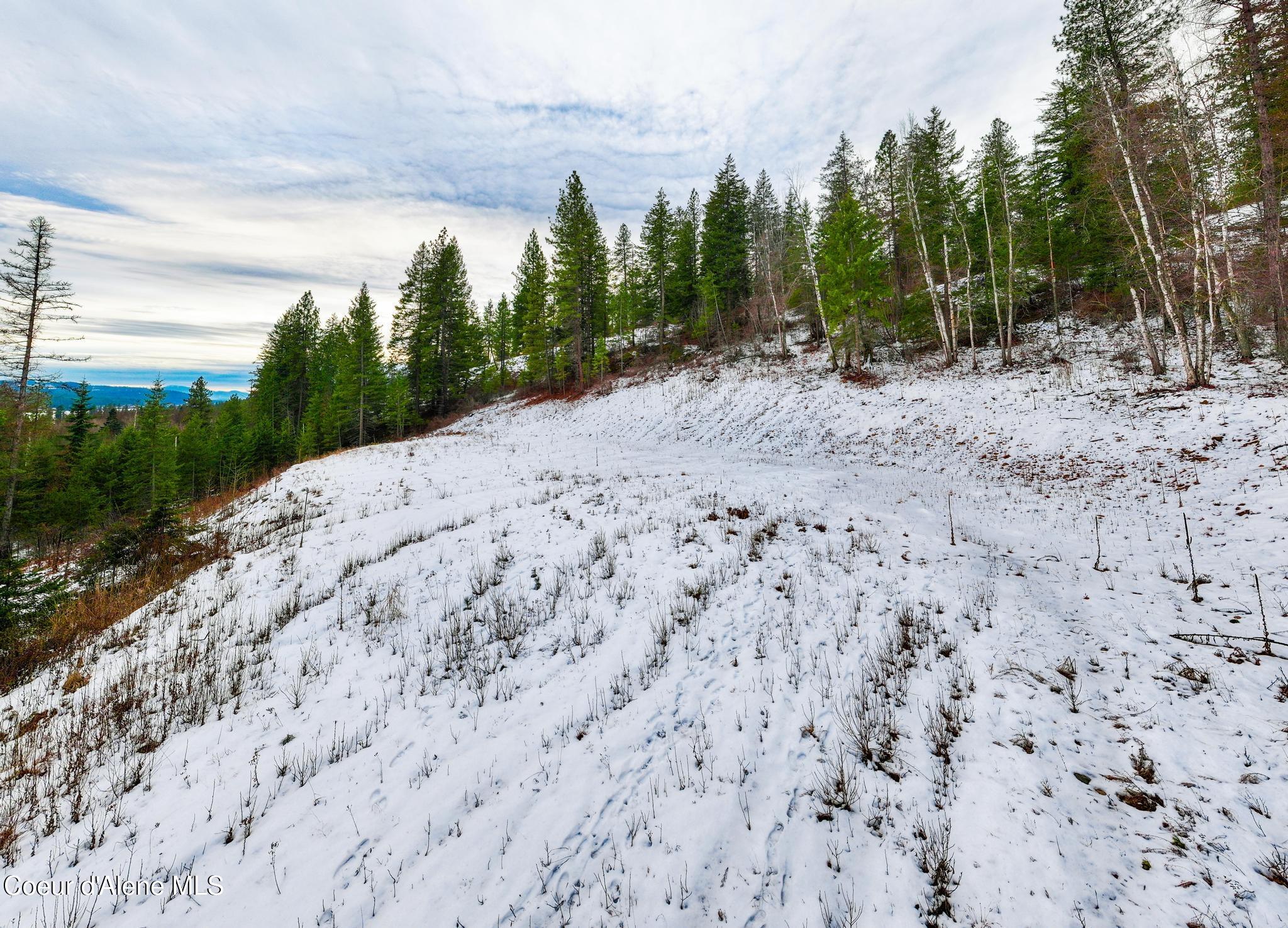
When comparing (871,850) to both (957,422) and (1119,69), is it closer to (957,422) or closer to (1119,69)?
(957,422)

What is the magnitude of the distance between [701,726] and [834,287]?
2536 cm

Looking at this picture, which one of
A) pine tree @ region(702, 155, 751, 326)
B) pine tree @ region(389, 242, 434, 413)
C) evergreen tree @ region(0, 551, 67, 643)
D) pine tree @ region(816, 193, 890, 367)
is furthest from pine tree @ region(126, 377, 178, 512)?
pine tree @ region(816, 193, 890, 367)

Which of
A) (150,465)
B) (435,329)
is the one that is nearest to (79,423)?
(150,465)

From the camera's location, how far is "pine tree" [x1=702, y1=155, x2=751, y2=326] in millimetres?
36594

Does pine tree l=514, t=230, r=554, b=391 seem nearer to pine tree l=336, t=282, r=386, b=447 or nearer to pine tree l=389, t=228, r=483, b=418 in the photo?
pine tree l=389, t=228, r=483, b=418

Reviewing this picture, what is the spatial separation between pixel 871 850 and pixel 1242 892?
192 centimetres

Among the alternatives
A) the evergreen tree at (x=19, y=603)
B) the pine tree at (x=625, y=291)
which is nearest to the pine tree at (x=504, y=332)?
the pine tree at (x=625, y=291)

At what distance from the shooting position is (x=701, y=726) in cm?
450

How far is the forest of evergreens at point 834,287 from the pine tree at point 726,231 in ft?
0.52

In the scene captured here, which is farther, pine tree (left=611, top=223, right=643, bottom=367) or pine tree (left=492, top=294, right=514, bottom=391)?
pine tree (left=492, top=294, right=514, bottom=391)

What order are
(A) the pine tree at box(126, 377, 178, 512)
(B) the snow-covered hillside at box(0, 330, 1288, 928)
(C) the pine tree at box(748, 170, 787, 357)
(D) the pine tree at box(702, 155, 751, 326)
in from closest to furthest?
(B) the snow-covered hillside at box(0, 330, 1288, 928)
(C) the pine tree at box(748, 170, 787, 357)
(D) the pine tree at box(702, 155, 751, 326)
(A) the pine tree at box(126, 377, 178, 512)

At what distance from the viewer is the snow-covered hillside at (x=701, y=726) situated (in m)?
3.06

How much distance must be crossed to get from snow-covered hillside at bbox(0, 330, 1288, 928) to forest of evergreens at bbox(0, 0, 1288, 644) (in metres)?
5.52

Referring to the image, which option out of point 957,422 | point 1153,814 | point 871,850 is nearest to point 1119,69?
point 957,422
